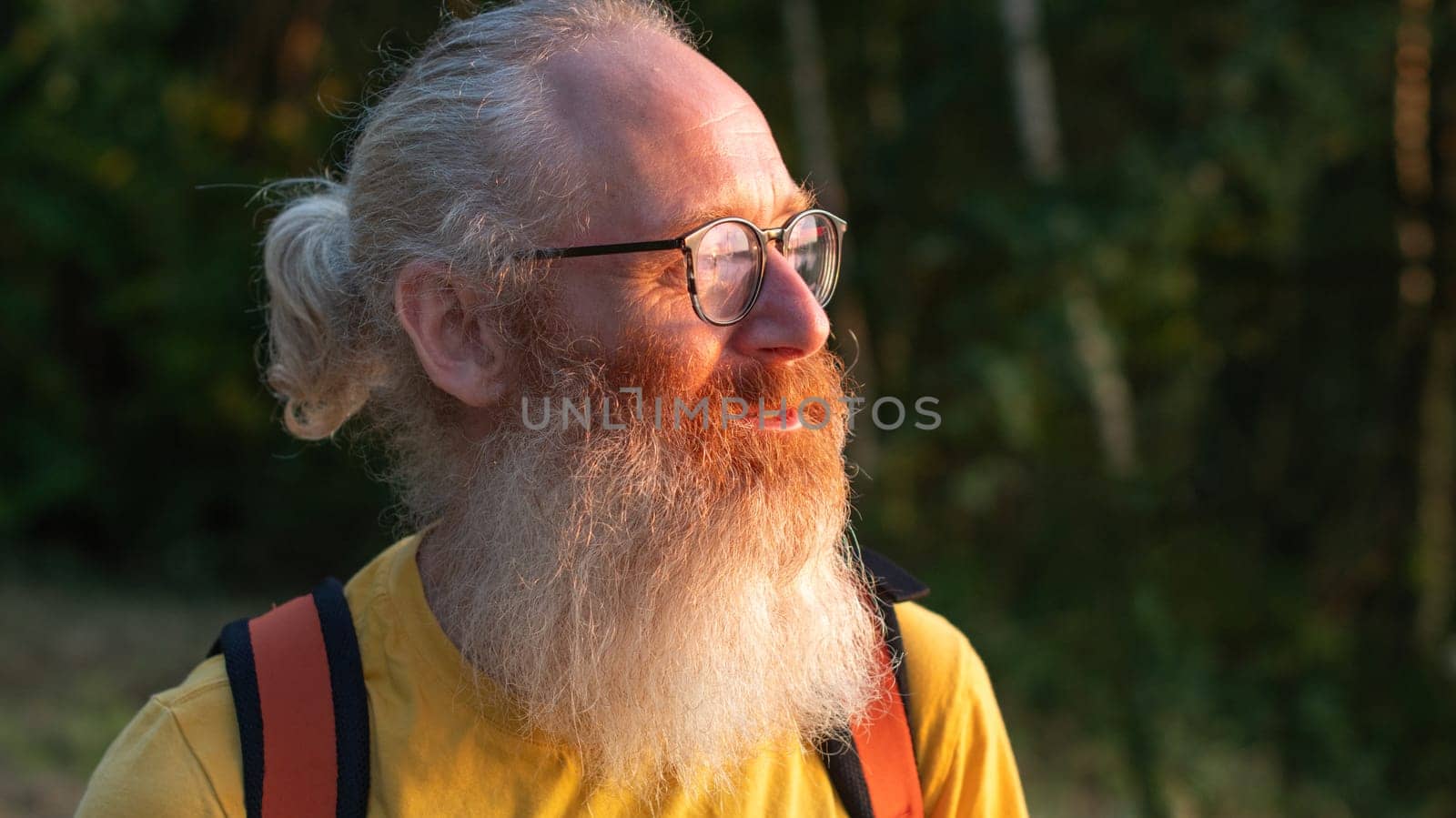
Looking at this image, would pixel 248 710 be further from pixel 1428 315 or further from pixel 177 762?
pixel 1428 315

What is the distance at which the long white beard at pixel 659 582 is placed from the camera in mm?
1683

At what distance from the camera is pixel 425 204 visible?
1.78m

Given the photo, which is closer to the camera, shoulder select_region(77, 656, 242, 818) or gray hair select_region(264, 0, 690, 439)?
shoulder select_region(77, 656, 242, 818)

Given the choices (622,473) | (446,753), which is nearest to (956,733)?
(622,473)

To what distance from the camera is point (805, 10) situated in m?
6.73

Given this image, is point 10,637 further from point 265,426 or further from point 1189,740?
point 1189,740

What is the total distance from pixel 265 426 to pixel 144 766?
22.2 ft

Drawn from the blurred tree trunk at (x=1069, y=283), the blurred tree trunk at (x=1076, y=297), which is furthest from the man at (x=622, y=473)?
the blurred tree trunk at (x=1069, y=283)

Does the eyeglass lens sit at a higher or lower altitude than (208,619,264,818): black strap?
higher

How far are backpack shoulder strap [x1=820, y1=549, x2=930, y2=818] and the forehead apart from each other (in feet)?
2.23

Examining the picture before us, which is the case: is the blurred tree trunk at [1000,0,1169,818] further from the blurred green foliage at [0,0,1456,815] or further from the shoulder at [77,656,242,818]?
the shoulder at [77,656,242,818]

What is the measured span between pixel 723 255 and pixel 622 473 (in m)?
0.34

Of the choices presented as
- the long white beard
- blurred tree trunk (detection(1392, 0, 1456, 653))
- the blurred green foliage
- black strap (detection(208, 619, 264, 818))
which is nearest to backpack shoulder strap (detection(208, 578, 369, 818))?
black strap (detection(208, 619, 264, 818))

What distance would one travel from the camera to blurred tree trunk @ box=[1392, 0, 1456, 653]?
5367 millimetres
